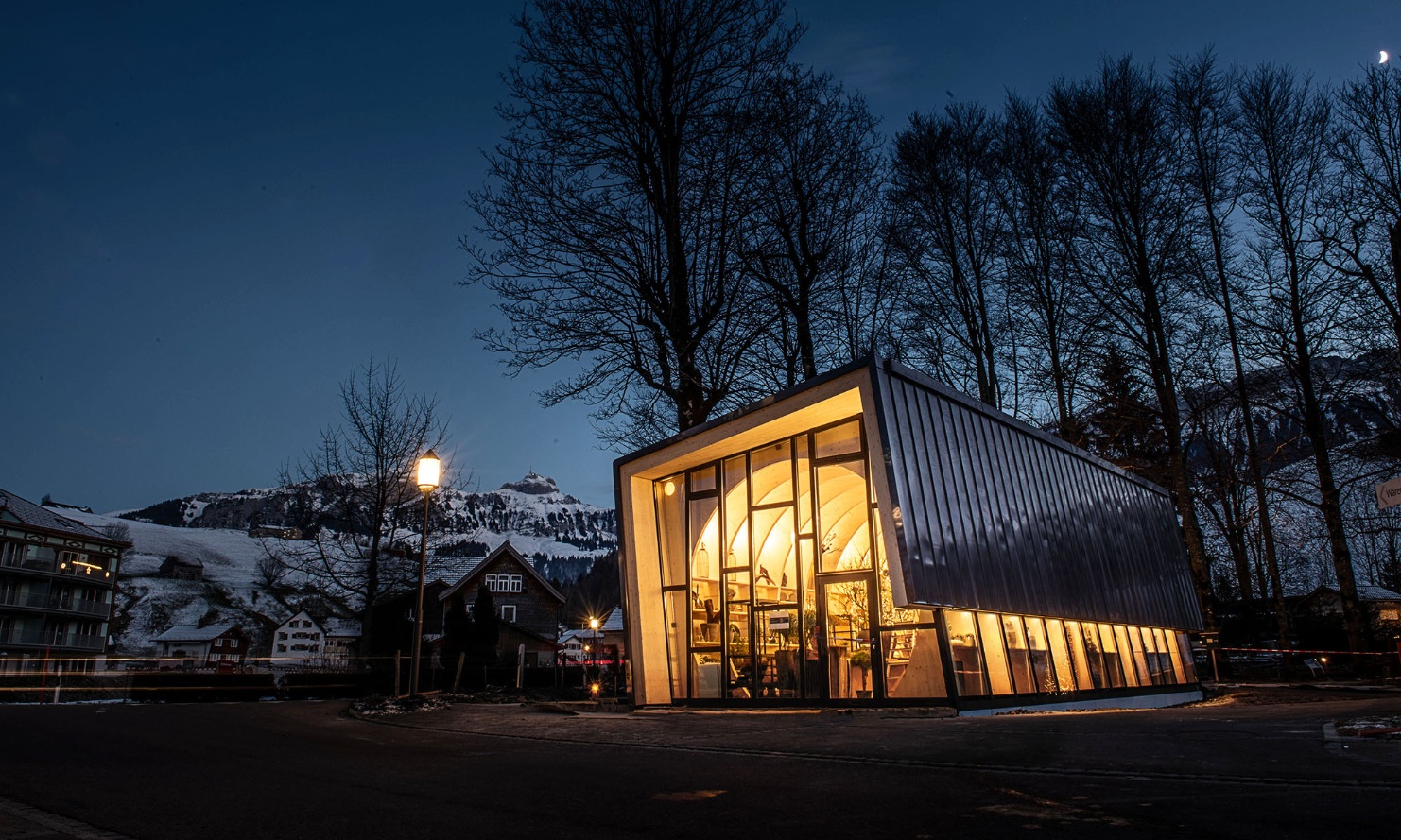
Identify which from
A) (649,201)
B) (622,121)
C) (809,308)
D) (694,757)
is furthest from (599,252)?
(694,757)

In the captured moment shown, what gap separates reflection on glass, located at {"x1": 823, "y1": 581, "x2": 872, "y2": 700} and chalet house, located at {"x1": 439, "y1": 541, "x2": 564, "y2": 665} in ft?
140

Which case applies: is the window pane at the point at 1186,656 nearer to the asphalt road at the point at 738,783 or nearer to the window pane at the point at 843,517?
the window pane at the point at 843,517

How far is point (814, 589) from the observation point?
1298cm

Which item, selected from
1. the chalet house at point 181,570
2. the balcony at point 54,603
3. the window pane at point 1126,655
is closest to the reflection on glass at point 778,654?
the window pane at point 1126,655

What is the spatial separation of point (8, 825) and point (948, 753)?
18.3ft

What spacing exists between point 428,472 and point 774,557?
5954 millimetres

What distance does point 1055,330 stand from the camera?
75.3 feet

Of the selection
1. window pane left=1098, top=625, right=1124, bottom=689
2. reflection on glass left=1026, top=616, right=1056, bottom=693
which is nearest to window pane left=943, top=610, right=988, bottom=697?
reflection on glass left=1026, top=616, right=1056, bottom=693

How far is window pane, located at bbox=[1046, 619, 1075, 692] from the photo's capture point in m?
13.9

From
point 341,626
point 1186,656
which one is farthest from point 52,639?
→ point 1186,656

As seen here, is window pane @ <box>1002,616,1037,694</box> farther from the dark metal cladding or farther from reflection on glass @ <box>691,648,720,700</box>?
reflection on glass @ <box>691,648,720,700</box>

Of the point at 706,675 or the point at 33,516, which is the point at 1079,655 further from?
the point at 33,516

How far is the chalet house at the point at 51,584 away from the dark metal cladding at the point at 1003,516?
55.5 m

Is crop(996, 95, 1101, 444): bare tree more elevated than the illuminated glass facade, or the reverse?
crop(996, 95, 1101, 444): bare tree
